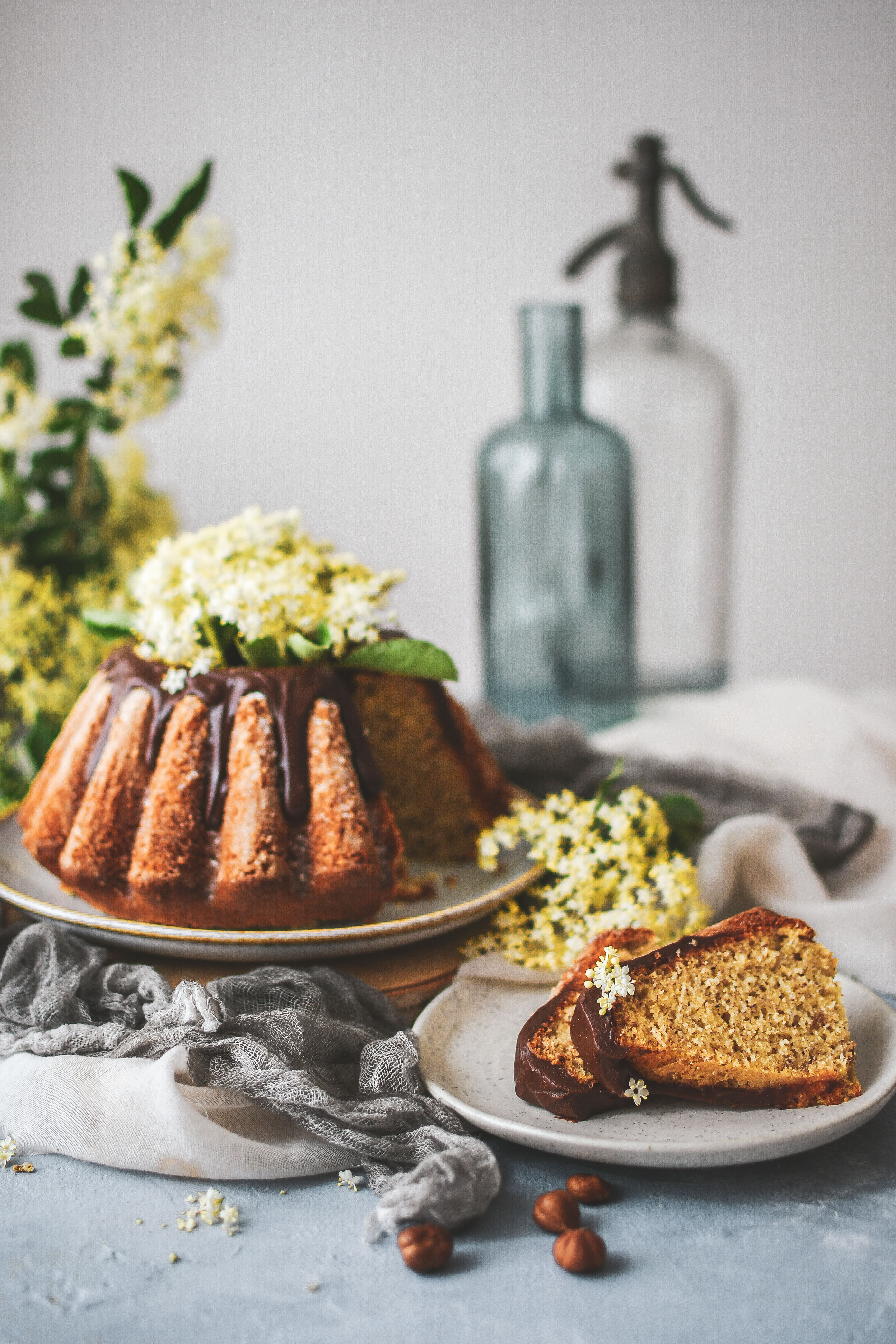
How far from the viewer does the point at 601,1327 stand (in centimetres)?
92

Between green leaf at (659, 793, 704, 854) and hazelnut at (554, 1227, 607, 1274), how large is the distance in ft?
2.74

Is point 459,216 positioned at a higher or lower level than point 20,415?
higher

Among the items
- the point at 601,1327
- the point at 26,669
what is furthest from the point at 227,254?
the point at 601,1327

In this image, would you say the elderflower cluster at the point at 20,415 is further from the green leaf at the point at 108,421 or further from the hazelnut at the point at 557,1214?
the hazelnut at the point at 557,1214

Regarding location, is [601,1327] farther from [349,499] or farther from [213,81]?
[213,81]

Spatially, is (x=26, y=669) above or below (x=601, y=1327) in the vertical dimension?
above

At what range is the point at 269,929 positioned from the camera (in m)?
1.45

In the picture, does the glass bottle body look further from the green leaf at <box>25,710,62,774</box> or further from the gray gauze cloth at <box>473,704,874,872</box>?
the green leaf at <box>25,710,62,774</box>

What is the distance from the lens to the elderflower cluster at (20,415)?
2.05m

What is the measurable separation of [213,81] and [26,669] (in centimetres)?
195

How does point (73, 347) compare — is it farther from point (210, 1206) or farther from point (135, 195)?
point (210, 1206)

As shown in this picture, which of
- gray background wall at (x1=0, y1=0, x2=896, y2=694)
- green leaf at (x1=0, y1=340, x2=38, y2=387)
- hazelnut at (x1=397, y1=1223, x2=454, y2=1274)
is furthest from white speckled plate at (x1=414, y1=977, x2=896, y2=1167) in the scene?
gray background wall at (x1=0, y1=0, x2=896, y2=694)

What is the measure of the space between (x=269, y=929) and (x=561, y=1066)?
46 centimetres

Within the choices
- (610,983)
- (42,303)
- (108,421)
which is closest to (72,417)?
(108,421)
